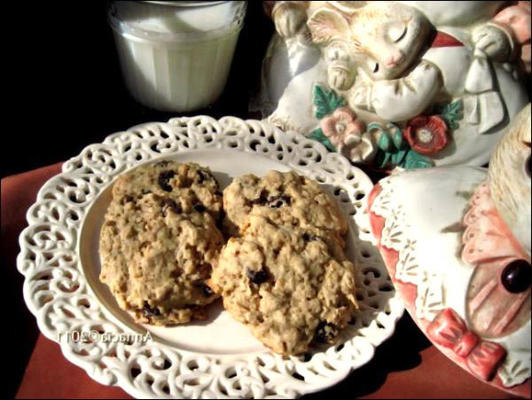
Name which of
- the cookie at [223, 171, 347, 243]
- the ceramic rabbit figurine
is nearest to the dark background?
the ceramic rabbit figurine

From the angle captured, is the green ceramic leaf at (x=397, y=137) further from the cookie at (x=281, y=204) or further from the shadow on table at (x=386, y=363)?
the shadow on table at (x=386, y=363)

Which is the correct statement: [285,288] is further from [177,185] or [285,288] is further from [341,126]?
[341,126]

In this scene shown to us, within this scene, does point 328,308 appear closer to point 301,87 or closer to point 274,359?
point 274,359

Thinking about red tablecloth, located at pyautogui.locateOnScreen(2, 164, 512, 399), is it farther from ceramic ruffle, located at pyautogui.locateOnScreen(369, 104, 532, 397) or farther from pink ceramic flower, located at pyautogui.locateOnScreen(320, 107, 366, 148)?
pink ceramic flower, located at pyautogui.locateOnScreen(320, 107, 366, 148)

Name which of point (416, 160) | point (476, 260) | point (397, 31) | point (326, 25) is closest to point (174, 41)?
point (326, 25)

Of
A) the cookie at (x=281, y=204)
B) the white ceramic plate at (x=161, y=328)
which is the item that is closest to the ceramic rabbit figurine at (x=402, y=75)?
the white ceramic plate at (x=161, y=328)

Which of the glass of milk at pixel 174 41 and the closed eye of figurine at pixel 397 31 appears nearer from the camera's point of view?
the closed eye of figurine at pixel 397 31
